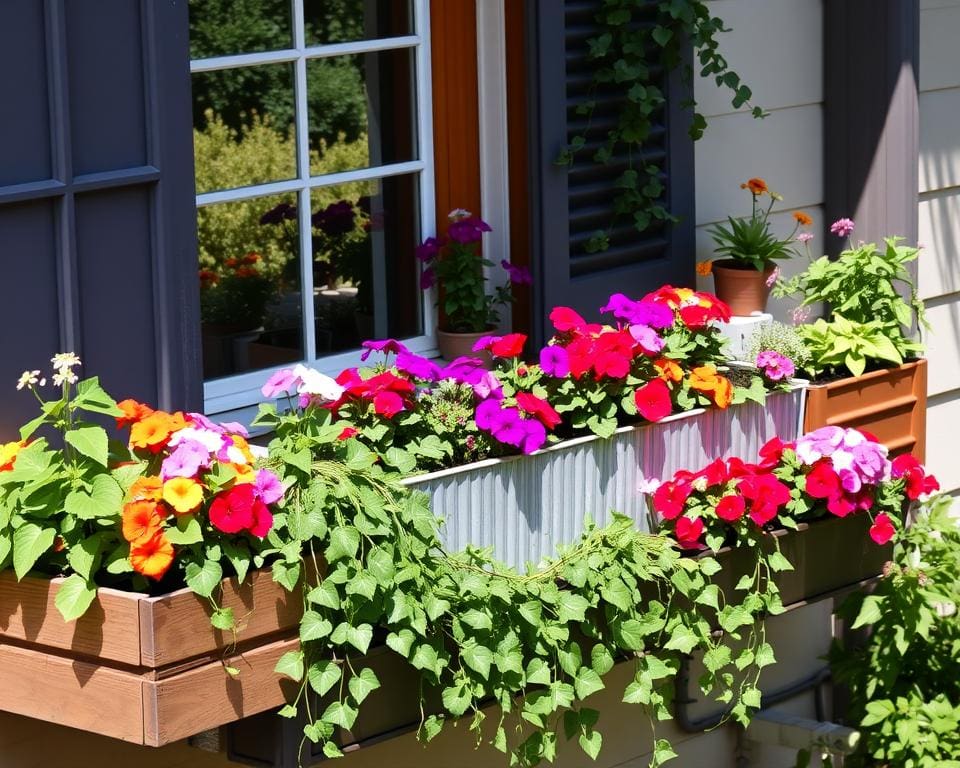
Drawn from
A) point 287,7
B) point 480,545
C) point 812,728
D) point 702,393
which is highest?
point 287,7

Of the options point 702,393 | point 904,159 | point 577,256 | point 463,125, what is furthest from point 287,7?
point 904,159

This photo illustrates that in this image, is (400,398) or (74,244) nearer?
(74,244)

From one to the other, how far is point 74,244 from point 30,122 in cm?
22

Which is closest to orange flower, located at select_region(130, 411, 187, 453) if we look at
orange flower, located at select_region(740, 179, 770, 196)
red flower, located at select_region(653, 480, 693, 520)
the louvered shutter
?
red flower, located at select_region(653, 480, 693, 520)

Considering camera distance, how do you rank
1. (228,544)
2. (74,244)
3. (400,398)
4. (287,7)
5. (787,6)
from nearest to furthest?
(228,544) < (74,244) < (400,398) < (287,7) < (787,6)

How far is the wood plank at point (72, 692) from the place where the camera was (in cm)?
245

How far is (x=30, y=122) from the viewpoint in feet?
8.72

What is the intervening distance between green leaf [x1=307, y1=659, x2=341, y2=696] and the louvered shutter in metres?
1.32

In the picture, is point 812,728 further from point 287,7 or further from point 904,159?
point 287,7

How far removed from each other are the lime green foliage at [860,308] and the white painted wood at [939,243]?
112 centimetres

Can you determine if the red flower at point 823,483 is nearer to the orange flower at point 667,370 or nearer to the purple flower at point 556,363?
the orange flower at point 667,370

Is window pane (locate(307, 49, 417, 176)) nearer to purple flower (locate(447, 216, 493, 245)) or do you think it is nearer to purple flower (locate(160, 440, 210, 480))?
purple flower (locate(447, 216, 493, 245))

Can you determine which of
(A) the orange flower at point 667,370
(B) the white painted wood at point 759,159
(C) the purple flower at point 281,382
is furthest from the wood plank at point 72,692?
(B) the white painted wood at point 759,159

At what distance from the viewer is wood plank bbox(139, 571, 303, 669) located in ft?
7.88
